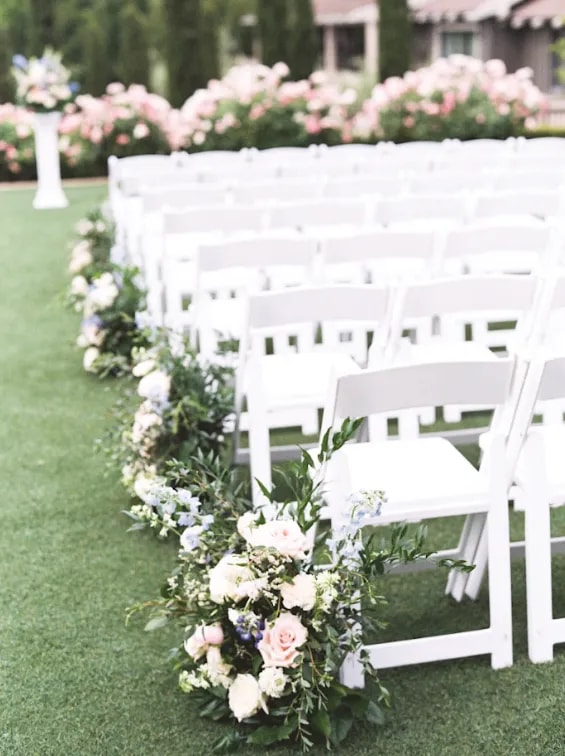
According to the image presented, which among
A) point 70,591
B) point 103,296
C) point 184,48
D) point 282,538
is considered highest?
point 184,48

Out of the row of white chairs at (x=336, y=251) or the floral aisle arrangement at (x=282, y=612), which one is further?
the row of white chairs at (x=336, y=251)

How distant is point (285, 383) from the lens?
4.61m

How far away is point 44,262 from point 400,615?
8.47 meters

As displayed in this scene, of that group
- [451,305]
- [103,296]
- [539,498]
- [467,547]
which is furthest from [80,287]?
[539,498]

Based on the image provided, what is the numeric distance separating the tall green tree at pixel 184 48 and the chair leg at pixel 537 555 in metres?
21.7

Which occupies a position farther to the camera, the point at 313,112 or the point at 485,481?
the point at 313,112

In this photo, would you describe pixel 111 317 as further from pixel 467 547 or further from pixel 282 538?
pixel 282 538

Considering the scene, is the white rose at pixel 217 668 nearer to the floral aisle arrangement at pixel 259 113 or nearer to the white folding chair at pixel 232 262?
the white folding chair at pixel 232 262

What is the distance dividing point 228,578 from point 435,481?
741mm

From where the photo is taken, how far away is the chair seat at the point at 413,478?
10.9 ft

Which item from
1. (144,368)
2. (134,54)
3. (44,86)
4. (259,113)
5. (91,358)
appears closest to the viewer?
(144,368)

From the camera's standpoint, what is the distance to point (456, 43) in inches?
1204

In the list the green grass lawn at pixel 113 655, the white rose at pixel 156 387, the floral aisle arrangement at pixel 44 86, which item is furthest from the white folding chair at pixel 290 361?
the floral aisle arrangement at pixel 44 86

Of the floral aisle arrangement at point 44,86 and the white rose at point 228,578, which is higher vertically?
the floral aisle arrangement at point 44,86
